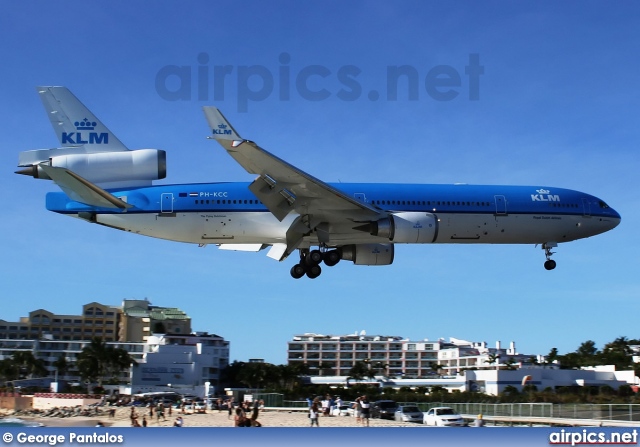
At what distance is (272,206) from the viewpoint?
3062 centimetres

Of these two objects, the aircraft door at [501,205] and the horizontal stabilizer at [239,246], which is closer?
the aircraft door at [501,205]

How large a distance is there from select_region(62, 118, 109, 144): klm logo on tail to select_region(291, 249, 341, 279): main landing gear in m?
9.88

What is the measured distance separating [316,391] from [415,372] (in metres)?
75.6

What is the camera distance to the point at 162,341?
77.2 meters

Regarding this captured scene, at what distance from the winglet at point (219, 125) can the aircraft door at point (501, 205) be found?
1330 cm

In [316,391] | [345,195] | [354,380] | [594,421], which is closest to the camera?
[594,421]

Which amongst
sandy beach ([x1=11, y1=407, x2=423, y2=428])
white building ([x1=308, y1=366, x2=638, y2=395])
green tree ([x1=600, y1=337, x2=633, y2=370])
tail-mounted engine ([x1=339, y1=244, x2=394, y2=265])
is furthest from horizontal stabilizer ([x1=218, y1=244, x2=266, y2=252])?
green tree ([x1=600, y1=337, x2=633, y2=370])

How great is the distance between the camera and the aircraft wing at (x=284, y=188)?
25.9 meters

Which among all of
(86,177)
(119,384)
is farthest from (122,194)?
(119,384)

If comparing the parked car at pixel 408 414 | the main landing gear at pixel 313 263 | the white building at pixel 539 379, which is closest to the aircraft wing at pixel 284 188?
the main landing gear at pixel 313 263

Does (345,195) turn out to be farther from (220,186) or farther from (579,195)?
(579,195)

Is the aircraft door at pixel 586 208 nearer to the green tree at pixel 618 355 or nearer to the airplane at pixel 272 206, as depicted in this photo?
the airplane at pixel 272 206

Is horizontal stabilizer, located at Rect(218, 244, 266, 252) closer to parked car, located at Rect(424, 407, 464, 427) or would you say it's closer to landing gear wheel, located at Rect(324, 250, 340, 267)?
landing gear wheel, located at Rect(324, 250, 340, 267)

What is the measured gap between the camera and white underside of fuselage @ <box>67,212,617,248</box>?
102ft
